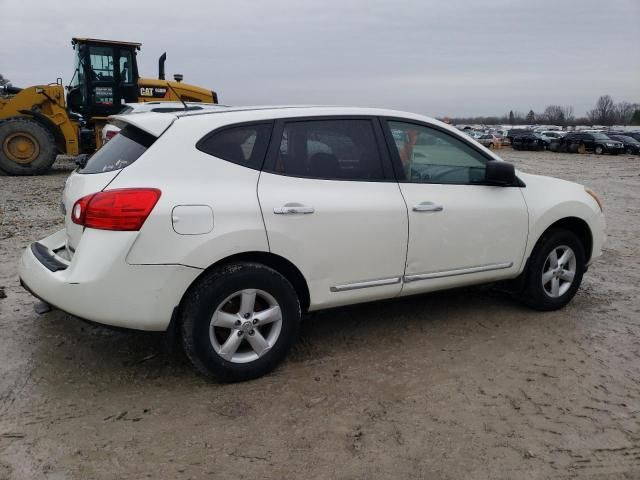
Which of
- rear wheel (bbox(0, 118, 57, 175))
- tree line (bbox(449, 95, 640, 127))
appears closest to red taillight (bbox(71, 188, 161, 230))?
rear wheel (bbox(0, 118, 57, 175))

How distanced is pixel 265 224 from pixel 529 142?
141ft

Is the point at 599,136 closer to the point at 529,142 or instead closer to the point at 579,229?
the point at 529,142

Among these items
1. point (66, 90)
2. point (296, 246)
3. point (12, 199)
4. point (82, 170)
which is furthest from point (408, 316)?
point (66, 90)

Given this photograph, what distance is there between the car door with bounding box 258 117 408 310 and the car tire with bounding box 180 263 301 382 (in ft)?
0.67

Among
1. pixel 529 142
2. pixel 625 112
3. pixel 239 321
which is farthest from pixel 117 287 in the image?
pixel 625 112

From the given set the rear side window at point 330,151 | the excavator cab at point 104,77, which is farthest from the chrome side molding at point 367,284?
the excavator cab at point 104,77

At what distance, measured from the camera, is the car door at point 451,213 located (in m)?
3.97

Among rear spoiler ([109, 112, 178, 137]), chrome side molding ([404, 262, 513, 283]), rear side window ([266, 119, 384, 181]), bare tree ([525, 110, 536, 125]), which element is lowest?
chrome side molding ([404, 262, 513, 283])

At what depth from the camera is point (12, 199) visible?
34.7 feet

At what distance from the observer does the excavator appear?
559 inches

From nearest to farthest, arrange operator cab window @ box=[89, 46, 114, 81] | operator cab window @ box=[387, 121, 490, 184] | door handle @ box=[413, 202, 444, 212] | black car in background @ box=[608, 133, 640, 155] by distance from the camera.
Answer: door handle @ box=[413, 202, 444, 212] → operator cab window @ box=[387, 121, 490, 184] → operator cab window @ box=[89, 46, 114, 81] → black car in background @ box=[608, 133, 640, 155]

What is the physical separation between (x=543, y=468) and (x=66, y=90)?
52.6ft

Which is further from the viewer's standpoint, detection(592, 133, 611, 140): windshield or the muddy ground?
detection(592, 133, 611, 140): windshield

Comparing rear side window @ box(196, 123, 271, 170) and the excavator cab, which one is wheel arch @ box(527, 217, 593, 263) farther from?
the excavator cab
